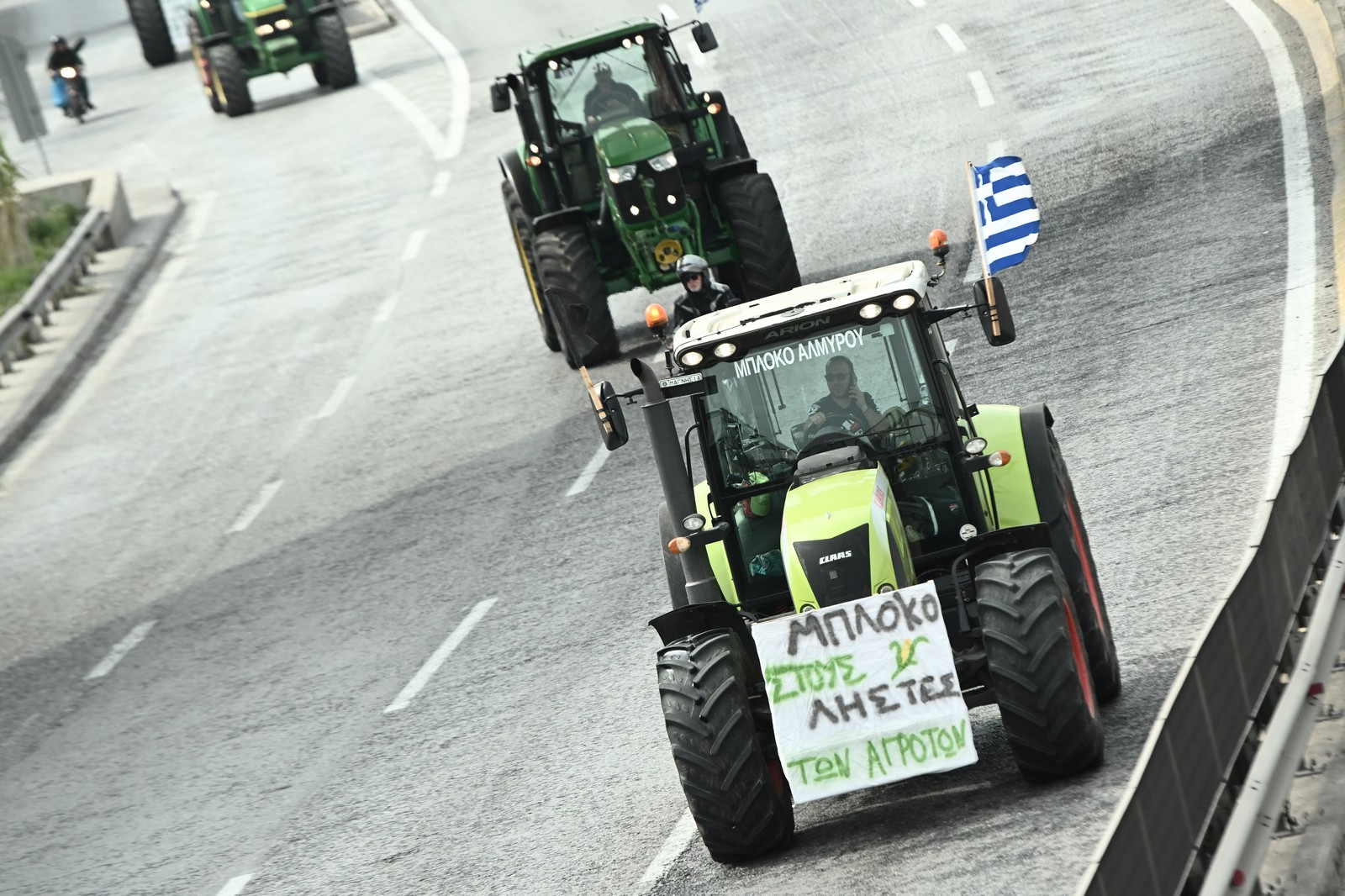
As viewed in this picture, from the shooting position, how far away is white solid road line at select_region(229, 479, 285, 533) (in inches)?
778

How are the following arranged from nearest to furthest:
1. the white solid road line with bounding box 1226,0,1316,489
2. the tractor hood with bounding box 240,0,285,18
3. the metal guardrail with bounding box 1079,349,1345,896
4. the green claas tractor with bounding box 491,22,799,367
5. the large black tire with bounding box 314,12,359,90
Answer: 1. the metal guardrail with bounding box 1079,349,1345,896
2. the white solid road line with bounding box 1226,0,1316,489
3. the green claas tractor with bounding box 491,22,799,367
4. the tractor hood with bounding box 240,0,285,18
5. the large black tire with bounding box 314,12,359,90

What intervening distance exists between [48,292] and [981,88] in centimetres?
1319

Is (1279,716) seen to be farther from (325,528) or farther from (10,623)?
(10,623)

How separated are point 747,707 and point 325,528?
10.7 meters

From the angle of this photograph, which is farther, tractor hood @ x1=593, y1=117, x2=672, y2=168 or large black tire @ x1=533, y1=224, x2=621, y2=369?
large black tire @ x1=533, y1=224, x2=621, y2=369

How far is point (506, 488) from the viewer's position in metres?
18.6

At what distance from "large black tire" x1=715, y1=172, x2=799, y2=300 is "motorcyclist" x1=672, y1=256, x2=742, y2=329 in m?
3.09

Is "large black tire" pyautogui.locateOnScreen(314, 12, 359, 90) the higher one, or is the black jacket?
"large black tire" pyautogui.locateOnScreen(314, 12, 359, 90)

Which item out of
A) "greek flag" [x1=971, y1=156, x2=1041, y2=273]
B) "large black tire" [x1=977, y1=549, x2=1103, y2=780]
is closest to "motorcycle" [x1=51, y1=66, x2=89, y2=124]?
"greek flag" [x1=971, y1=156, x2=1041, y2=273]

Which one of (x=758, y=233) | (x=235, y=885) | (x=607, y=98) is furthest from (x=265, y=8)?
(x=235, y=885)

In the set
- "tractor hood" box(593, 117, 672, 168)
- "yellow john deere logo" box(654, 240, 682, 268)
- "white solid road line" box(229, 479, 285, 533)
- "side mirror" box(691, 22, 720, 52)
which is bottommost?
"white solid road line" box(229, 479, 285, 533)

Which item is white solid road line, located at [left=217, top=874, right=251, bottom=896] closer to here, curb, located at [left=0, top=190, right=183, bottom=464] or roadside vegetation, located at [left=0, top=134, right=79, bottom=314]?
curb, located at [left=0, top=190, right=183, bottom=464]

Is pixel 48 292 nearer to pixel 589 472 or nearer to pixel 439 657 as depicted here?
pixel 589 472

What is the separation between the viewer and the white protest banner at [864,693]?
863 cm
